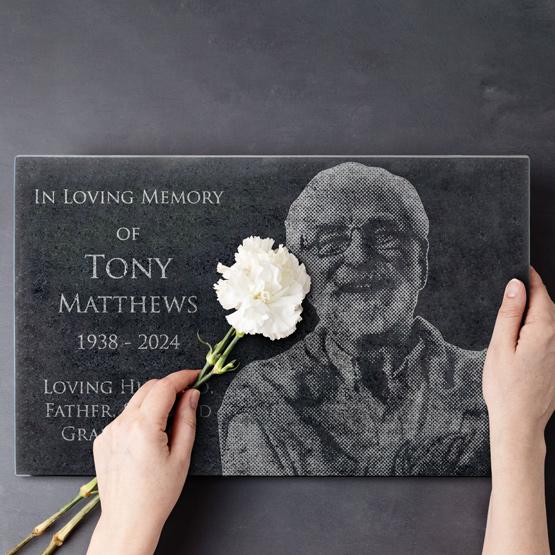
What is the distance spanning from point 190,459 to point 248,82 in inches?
21.8

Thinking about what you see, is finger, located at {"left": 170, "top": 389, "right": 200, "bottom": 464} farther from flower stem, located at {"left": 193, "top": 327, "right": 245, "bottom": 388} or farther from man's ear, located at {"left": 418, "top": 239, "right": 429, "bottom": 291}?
man's ear, located at {"left": 418, "top": 239, "right": 429, "bottom": 291}

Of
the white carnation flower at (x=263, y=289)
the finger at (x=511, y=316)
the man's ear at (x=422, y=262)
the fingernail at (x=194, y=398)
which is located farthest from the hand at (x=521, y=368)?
the fingernail at (x=194, y=398)

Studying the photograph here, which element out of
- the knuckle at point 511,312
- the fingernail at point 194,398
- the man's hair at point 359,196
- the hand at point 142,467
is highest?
the man's hair at point 359,196

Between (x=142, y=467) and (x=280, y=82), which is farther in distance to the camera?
(x=280, y=82)

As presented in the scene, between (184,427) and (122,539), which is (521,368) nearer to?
(184,427)

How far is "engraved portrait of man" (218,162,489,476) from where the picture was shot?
0.83 meters

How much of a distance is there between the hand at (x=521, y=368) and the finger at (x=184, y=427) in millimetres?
408

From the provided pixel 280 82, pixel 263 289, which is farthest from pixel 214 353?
pixel 280 82

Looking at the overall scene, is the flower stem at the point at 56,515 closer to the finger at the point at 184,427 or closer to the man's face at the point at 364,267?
the finger at the point at 184,427

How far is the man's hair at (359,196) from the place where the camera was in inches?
32.7

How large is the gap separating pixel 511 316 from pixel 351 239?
9.6 inches

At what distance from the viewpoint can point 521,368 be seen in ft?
2.60

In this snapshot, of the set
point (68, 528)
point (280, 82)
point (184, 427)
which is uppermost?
point (280, 82)

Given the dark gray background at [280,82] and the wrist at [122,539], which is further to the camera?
the dark gray background at [280,82]
